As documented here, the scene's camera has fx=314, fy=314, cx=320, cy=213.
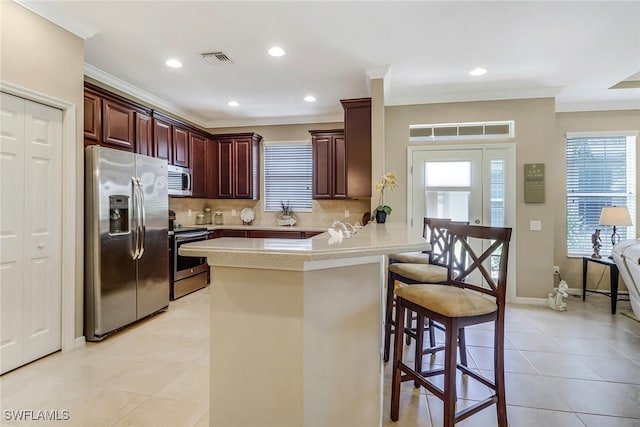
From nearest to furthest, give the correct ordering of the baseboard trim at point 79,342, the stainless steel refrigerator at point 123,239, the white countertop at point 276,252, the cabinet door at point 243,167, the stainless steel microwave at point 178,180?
the white countertop at point 276,252 < the baseboard trim at point 79,342 < the stainless steel refrigerator at point 123,239 < the stainless steel microwave at point 178,180 < the cabinet door at point 243,167

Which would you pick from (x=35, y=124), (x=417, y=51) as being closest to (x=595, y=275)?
(x=417, y=51)

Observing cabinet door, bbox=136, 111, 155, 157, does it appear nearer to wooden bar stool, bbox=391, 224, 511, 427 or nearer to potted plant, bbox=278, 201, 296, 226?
potted plant, bbox=278, 201, 296, 226

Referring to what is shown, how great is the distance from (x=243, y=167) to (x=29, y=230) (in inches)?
128

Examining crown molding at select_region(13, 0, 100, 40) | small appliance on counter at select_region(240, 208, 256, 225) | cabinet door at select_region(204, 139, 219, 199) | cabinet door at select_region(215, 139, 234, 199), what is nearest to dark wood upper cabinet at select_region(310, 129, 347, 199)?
small appliance on counter at select_region(240, 208, 256, 225)

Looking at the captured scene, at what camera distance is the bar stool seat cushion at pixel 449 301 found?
1.54 meters

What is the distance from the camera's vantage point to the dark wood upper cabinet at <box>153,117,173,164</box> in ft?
13.8

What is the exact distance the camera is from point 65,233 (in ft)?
8.80

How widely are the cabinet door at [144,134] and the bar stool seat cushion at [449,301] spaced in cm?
371

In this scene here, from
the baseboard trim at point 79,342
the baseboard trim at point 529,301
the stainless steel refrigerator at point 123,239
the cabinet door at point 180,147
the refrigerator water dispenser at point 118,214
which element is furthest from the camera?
the cabinet door at point 180,147

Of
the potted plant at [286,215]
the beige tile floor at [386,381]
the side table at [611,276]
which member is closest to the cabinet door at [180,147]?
the potted plant at [286,215]

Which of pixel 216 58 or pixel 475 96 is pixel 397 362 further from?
pixel 475 96

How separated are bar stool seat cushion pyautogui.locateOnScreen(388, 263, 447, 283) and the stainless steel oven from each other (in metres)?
2.86

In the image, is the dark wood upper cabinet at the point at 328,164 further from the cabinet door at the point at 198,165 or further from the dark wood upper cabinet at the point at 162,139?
the dark wood upper cabinet at the point at 162,139

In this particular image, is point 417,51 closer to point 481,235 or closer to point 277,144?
point 481,235
